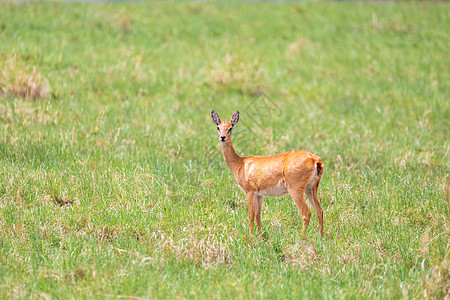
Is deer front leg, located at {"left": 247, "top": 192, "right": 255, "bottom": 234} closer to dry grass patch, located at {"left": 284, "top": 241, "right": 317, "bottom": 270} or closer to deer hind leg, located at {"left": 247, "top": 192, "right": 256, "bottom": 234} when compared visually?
deer hind leg, located at {"left": 247, "top": 192, "right": 256, "bottom": 234}

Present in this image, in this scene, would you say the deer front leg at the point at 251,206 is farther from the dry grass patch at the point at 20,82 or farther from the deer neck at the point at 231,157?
the dry grass patch at the point at 20,82

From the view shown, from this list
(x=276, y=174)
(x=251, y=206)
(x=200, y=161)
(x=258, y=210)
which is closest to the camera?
(x=276, y=174)

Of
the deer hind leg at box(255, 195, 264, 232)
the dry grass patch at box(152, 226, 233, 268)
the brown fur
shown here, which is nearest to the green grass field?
the dry grass patch at box(152, 226, 233, 268)

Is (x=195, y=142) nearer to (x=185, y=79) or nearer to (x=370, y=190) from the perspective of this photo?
(x=370, y=190)

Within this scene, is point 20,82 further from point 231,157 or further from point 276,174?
point 276,174

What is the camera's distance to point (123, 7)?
67.7ft

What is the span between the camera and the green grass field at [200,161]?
468 cm

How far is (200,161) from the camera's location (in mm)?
7797

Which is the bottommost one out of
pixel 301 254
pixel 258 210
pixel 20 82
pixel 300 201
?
pixel 301 254

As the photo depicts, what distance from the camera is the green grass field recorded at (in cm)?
468

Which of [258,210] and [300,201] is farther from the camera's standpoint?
[258,210]

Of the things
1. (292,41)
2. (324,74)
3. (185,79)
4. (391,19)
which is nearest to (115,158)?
(185,79)

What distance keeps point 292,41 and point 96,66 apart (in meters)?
8.19

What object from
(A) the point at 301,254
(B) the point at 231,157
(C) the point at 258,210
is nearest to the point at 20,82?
(B) the point at 231,157
